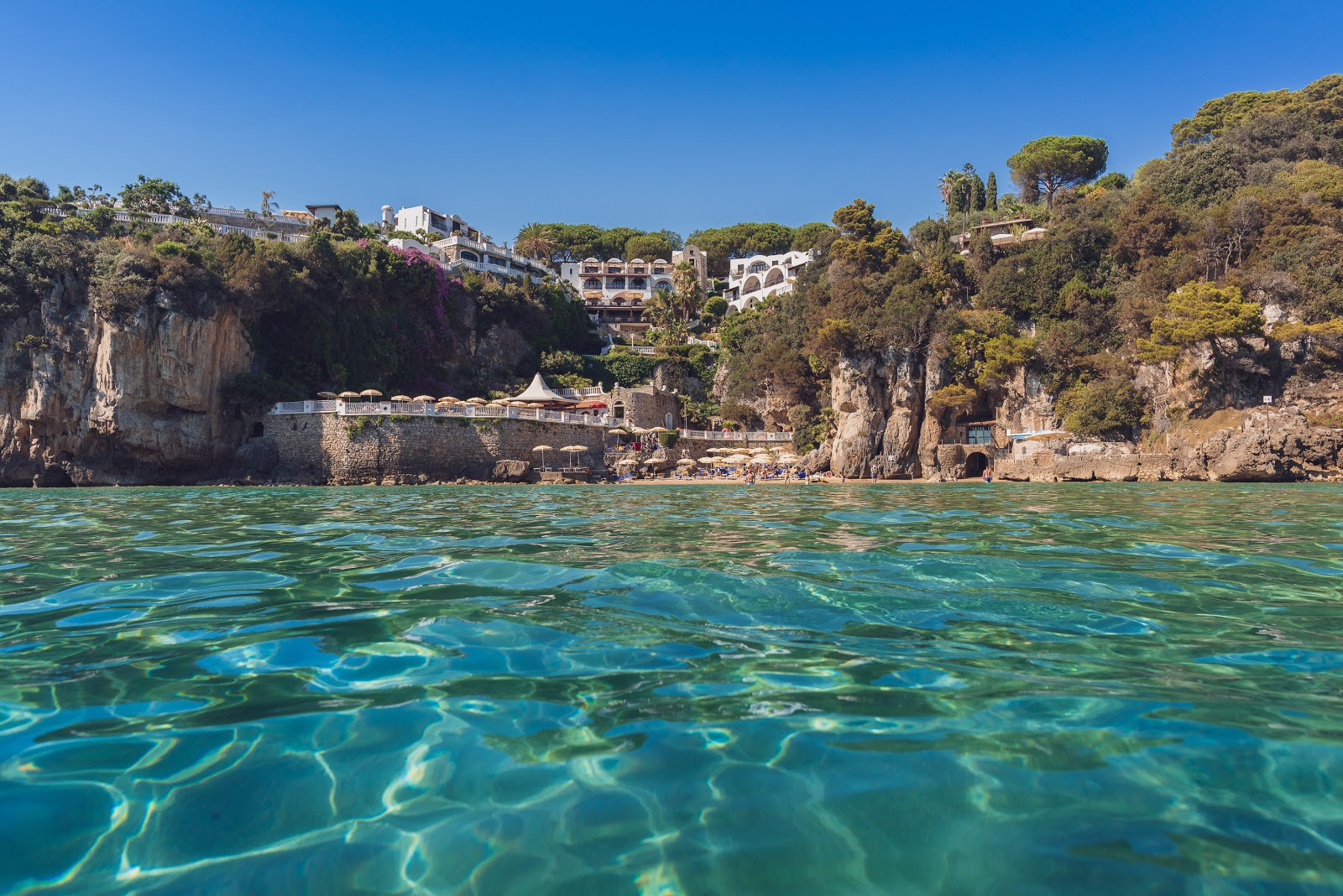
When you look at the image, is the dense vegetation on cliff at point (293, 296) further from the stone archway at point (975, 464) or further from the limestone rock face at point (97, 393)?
the stone archway at point (975, 464)

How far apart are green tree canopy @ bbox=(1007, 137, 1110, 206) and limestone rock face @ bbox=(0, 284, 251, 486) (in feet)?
204

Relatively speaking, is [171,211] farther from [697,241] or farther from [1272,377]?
[1272,377]

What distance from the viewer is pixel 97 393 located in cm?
2692

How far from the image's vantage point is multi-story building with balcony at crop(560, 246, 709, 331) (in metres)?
66.4

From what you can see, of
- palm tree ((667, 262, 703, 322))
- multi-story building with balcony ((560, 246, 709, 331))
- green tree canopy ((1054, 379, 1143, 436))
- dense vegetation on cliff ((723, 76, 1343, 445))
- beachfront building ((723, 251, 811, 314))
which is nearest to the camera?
dense vegetation on cliff ((723, 76, 1343, 445))

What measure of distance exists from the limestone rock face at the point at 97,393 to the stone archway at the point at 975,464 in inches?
1332

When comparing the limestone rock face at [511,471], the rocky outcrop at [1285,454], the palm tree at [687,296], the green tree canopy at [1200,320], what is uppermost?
the palm tree at [687,296]

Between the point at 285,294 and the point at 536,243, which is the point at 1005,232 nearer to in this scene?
the point at 536,243

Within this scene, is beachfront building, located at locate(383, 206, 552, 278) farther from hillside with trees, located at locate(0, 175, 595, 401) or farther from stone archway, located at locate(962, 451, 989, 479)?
stone archway, located at locate(962, 451, 989, 479)

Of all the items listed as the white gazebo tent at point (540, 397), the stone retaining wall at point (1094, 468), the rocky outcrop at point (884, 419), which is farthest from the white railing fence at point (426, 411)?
the stone retaining wall at point (1094, 468)

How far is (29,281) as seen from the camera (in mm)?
27031

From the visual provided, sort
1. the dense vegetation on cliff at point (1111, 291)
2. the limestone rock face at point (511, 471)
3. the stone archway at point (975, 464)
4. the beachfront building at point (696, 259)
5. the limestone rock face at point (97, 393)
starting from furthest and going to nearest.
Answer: the beachfront building at point (696, 259)
the stone archway at point (975, 464)
the limestone rock face at point (511, 471)
the dense vegetation on cliff at point (1111, 291)
the limestone rock face at point (97, 393)

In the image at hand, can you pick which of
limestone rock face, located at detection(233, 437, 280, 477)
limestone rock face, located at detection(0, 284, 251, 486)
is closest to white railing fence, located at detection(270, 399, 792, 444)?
limestone rock face, located at detection(233, 437, 280, 477)

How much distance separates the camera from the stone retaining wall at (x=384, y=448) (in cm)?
2733
